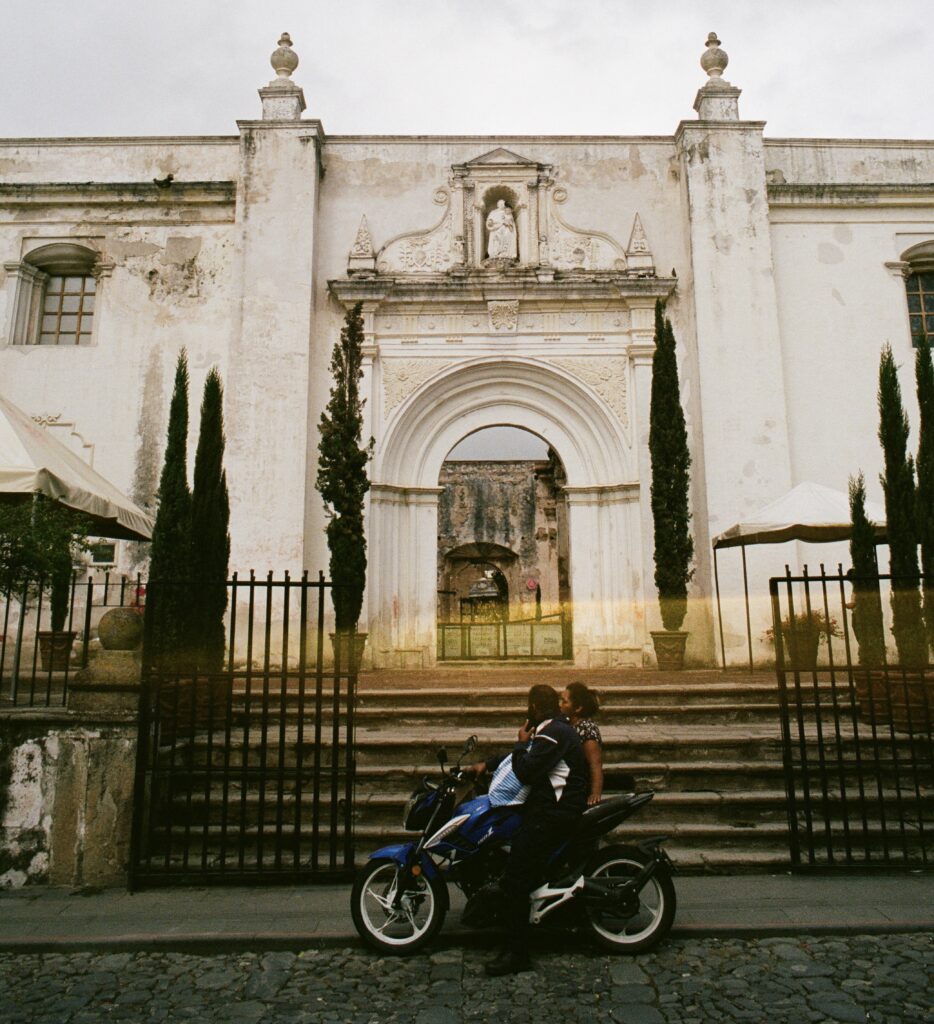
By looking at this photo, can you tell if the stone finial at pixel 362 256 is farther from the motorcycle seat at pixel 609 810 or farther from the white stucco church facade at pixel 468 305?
the motorcycle seat at pixel 609 810

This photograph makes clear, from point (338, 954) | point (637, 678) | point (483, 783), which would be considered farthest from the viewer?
point (637, 678)

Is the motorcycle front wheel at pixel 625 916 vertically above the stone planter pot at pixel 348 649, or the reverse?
the stone planter pot at pixel 348 649

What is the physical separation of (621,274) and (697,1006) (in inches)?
436

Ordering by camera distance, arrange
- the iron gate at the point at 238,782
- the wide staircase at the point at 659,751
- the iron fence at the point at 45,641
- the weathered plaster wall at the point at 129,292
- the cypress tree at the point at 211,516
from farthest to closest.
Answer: the weathered plaster wall at the point at 129,292 < the cypress tree at the point at 211,516 < the iron fence at the point at 45,641 < the wide staircase at the point at 659,751 < the iron gate at the point at 238,782

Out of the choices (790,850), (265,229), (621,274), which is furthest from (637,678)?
(265,229)

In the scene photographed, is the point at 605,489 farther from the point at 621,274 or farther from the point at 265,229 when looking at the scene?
the point at 265,229

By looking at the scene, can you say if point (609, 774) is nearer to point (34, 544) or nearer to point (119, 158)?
point (34, 544)

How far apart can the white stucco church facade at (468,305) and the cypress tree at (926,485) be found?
15.4 ft

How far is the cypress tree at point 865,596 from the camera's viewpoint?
7.20 metres

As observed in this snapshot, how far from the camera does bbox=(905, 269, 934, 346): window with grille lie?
13.5 metres

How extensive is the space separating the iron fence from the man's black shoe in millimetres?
3147

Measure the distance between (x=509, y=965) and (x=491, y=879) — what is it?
0.47 meters

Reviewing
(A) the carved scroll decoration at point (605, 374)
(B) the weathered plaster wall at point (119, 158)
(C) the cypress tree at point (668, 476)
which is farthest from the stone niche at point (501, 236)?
(B) the weathered plaster wall at point (119, 158)

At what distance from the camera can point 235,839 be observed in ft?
19.6
